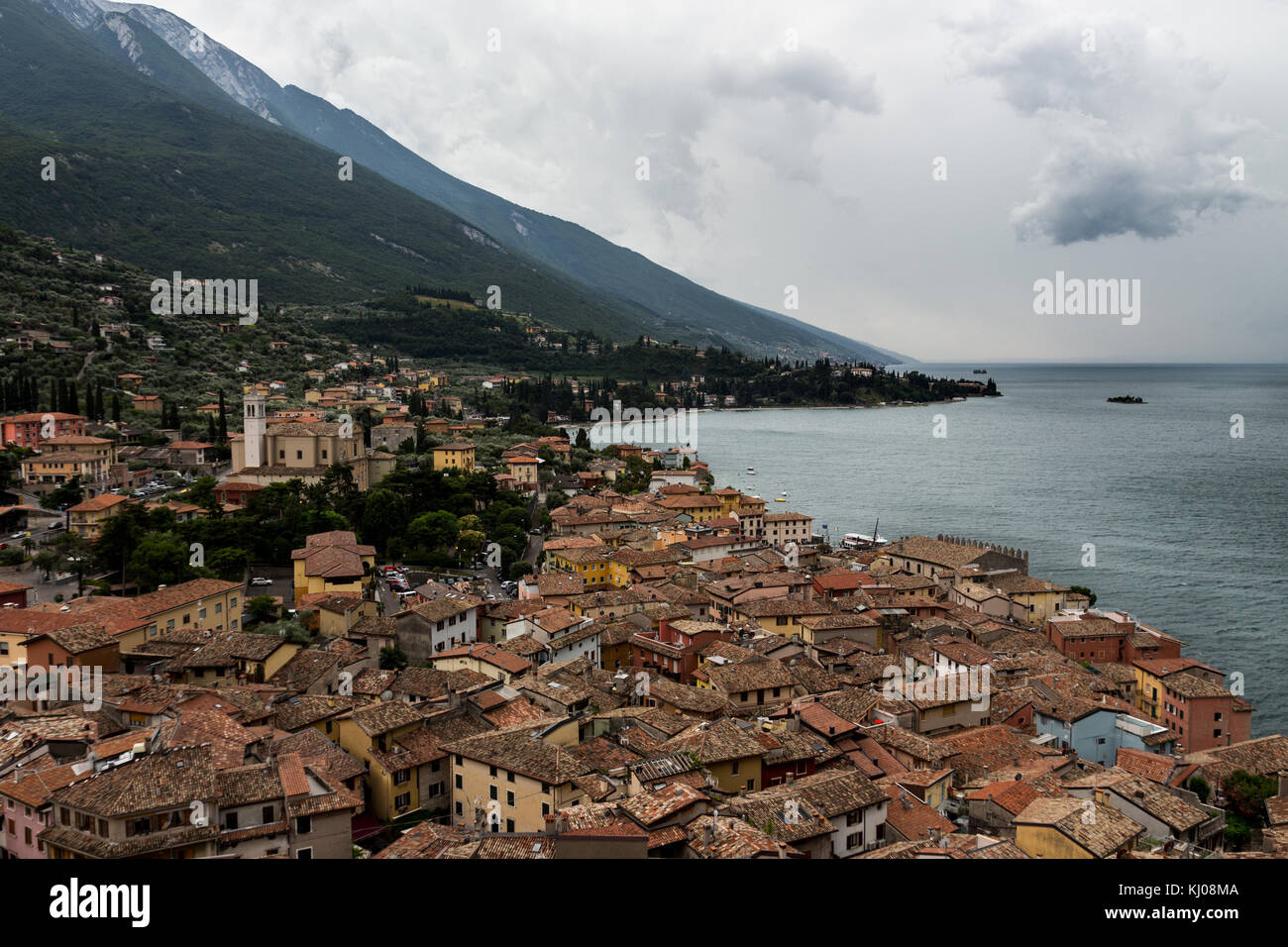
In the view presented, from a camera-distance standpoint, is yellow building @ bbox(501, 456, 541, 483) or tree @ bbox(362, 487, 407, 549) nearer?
tree @ bbox(362, 487, 407, 549)

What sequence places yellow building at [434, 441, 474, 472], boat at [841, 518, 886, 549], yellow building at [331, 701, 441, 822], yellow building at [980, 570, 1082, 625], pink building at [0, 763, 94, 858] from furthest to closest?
yellow building at [434, 441, 474, 472]
boat at [841, 518, 886, 549]
yellow building at [980, 570, 1082, 625]
yellow building at [331, 701, 441, 822]
pink building at [0, 763, 94, 858]

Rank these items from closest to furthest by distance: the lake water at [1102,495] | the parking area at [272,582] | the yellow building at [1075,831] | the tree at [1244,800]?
the yellow building at [1075,831] → the tree at [1244,800] → the parking area at [272,582] → the lake water at [1102,495]

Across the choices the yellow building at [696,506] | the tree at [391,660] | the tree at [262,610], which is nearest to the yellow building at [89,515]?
the tree at [262,610]

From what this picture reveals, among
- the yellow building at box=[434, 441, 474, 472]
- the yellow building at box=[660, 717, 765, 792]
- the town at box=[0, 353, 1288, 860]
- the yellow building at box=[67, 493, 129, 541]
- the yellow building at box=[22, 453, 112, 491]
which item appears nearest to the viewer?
the town at box=[0, 353, 1288, 860]

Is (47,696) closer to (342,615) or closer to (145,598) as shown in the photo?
(145,598)

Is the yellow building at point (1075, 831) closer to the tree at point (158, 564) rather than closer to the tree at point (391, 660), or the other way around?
the tree at point (391, 660)

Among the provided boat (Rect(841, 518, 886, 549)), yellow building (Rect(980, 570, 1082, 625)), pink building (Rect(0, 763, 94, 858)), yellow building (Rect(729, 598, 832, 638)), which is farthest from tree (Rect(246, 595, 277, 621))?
boat (Rect(841, 518, 886, 549))

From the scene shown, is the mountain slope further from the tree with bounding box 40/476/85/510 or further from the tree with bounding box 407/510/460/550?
the tree with bounding box 407/510/460/550
